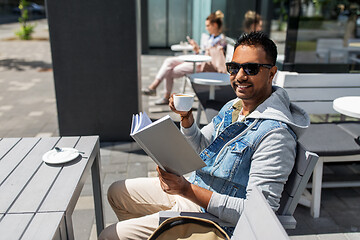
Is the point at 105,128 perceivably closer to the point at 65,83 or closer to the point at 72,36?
the point at 65,83

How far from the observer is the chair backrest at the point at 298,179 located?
1.48 metres

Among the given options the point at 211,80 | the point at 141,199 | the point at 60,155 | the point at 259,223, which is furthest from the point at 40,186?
the point at 211,80

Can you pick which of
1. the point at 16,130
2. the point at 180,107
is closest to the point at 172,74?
the point at 16,130

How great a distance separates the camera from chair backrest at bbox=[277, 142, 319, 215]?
58.5 inches

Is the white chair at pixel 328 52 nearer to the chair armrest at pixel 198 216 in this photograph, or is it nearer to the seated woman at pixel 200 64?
the seated woman at pixel 200 64

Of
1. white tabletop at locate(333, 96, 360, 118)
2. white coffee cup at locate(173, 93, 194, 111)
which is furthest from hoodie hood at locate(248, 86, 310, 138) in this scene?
white tabletop at locate(333, 96, 360, 118)

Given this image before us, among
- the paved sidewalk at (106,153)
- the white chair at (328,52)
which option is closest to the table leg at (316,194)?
the paved sidewalk at (106,153)

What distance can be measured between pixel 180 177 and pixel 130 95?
8.89 ft

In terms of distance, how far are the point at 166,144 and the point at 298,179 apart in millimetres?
632

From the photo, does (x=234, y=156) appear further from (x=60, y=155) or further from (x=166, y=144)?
(x=60, y=155)

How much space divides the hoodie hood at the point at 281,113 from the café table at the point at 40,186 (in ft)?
3.09

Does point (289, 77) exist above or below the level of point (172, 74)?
above

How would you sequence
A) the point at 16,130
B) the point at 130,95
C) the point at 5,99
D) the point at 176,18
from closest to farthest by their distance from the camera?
the point at 130,95 → the point at 16,130 → the point at 5,99 → the point at 176,18

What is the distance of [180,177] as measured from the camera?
1.58 metres
